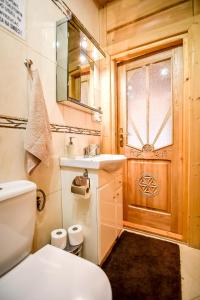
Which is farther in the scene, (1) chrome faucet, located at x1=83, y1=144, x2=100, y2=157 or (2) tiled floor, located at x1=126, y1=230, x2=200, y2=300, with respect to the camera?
(1) chrome faucet, located at x1=83, y1=144, x2=100, y2=157

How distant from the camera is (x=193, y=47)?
4.60 feet

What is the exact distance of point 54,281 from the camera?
2.05 feet

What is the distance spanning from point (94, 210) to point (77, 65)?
1.24 m

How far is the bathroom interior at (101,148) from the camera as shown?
78cm

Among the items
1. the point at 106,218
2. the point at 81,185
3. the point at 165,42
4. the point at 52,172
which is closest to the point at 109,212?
the point at 106,218

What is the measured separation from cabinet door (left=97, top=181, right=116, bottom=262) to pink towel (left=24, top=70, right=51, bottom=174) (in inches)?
18.3

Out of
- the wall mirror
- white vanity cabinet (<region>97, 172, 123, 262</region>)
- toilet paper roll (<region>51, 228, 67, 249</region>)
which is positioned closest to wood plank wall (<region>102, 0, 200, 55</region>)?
the wall mirror

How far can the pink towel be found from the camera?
36.9 inches

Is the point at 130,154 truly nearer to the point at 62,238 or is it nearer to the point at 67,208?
the point at 67,208

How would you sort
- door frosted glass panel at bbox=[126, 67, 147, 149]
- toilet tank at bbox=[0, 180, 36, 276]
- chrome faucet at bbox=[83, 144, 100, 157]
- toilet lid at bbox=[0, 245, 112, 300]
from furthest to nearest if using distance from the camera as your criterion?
door frosted glass panel at bbox=[126, 67, 147, 149], chrome faucet at bbox=[83, 144, 100, 157], toilet tank at bbox=[0, 180, 36, 276], toilet lid at bbox=[0, 245, 112, 300]

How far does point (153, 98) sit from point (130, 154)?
65 cm

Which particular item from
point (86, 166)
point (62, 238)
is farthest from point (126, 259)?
point (86, 166)

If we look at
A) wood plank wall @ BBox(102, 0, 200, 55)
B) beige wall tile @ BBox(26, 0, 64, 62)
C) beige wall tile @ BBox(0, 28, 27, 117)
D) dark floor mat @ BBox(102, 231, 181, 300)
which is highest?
wood plank wall @ BBox(102, 0, 200, 55)

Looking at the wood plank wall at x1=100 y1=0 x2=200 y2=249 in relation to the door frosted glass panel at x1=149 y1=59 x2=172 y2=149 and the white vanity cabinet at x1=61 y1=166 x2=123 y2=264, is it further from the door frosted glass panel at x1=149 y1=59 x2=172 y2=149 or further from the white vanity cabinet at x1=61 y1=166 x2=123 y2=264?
the white vanity cabinet at x1=61 y1=166 x2=123 y2=264
